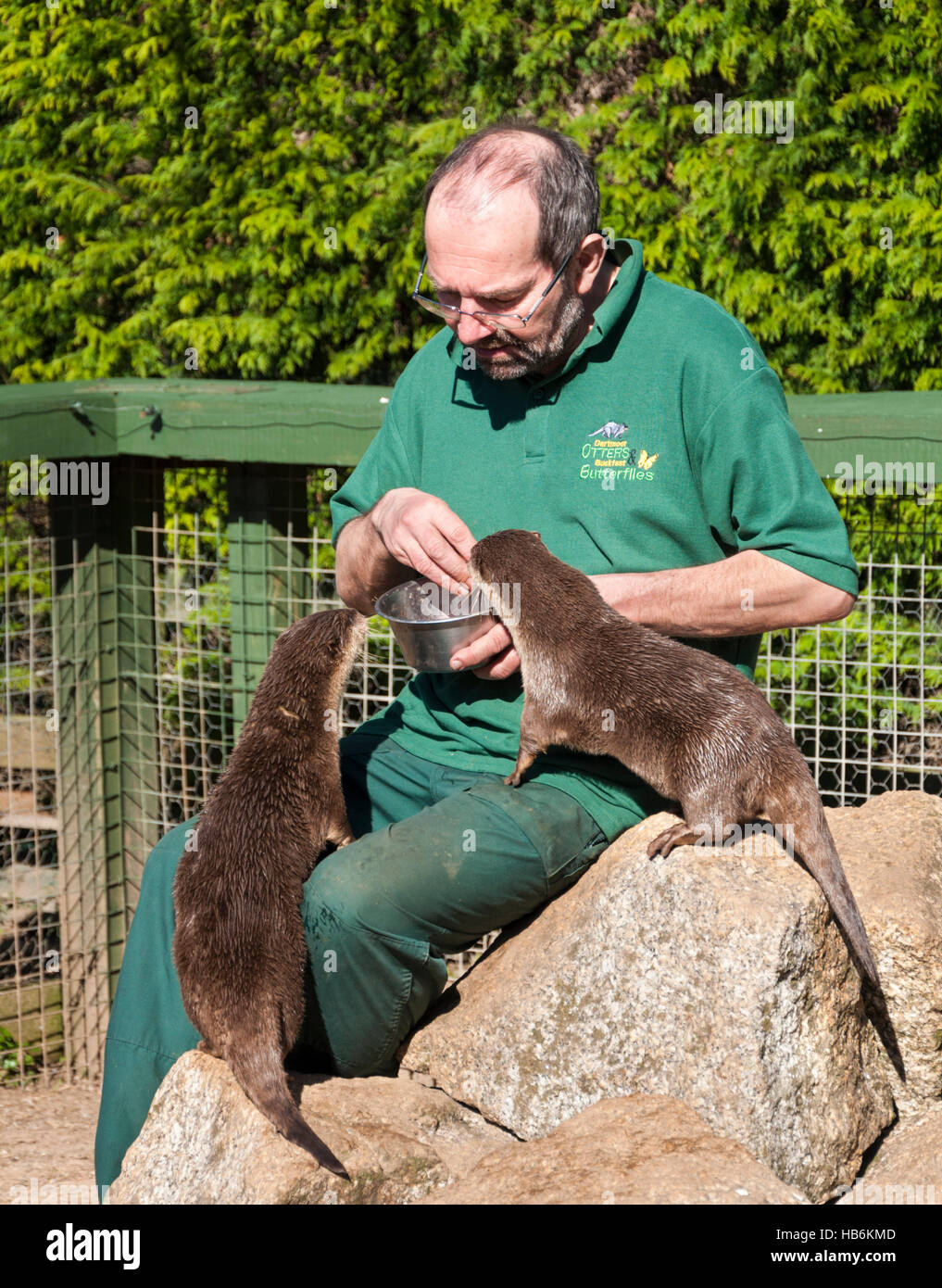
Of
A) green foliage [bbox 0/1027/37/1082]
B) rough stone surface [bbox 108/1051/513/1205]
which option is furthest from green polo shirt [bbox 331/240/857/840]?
green foliage [bbox 0/1027/37/1082]

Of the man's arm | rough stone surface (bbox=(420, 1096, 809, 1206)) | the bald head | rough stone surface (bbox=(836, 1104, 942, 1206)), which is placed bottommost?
rough stone surface (bbox=(836, 1104, 942, 1206))

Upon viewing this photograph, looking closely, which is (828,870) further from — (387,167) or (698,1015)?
(387,167)

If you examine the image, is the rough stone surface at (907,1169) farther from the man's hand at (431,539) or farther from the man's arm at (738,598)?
the man's hand at (431,539)

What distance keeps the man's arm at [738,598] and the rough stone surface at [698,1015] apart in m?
0.52

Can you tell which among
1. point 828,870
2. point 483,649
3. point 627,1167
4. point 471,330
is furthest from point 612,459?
point 627,1167

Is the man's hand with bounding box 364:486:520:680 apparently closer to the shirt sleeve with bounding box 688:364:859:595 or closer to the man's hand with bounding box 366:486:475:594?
the man's hand with bounding box 366:486:475:594

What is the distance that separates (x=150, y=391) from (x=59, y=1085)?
293 centimetres

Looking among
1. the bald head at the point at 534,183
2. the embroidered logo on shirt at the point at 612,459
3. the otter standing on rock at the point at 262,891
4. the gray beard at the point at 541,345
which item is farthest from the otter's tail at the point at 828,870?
the bald head at the point at 534,183

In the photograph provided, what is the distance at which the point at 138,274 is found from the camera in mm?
7453

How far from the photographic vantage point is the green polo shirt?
3463mm

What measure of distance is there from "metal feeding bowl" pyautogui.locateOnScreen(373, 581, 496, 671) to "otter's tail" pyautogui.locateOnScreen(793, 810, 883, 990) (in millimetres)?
973

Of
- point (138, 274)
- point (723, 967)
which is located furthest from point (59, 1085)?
point (138, 274)

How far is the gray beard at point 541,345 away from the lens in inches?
141
